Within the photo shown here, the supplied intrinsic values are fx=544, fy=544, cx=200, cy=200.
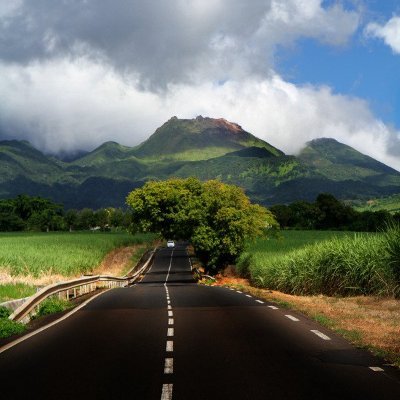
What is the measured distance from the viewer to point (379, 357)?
9.19 metres

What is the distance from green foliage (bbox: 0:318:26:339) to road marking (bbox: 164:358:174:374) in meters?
4.76

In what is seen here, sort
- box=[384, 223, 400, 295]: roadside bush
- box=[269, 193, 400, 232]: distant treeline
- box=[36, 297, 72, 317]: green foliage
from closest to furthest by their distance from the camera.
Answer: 1. box=[36, 297, 72, 317]: green foliage
2. box=[384, 223, 400, 295]: roadside bush
3. box=[269, 193, 400, 232]: distant treeline

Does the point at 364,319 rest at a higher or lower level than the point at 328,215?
lower

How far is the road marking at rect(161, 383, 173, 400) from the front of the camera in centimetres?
655

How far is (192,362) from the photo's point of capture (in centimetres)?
860

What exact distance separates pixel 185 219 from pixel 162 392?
157 feet

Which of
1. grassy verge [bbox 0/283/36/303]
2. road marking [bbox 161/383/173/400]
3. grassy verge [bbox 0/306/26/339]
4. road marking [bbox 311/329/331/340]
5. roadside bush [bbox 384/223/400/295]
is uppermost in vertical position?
roadside bush [bbox 384/223/400/295]

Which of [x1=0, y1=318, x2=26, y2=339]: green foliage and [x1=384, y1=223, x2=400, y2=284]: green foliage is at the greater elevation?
[x1=384, y1=223, x2=400, y2=284]: green foliage

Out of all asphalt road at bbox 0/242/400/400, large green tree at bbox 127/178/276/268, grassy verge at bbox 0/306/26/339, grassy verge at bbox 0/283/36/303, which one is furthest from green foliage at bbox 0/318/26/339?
large green tree at bbox 127/178/276/268

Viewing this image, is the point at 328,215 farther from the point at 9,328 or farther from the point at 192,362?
the point at 192,362

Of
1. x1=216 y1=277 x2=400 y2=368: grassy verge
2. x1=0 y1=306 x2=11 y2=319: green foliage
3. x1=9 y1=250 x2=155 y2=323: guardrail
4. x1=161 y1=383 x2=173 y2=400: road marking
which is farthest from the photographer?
x1=9 y1=250 x2=155 y2=323: guardrail

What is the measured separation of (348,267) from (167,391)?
50.0 feet

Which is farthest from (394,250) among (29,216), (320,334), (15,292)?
(29,216)

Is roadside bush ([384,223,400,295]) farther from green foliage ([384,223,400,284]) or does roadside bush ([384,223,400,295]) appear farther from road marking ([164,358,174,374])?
road marking ([164,358,174,374])
